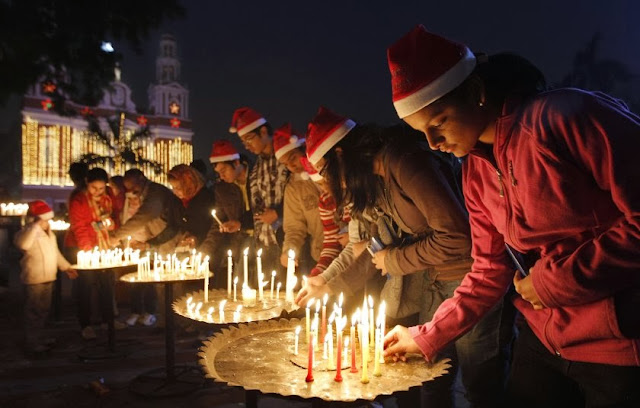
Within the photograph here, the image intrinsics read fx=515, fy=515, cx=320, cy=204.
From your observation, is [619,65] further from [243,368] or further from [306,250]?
[243,368]

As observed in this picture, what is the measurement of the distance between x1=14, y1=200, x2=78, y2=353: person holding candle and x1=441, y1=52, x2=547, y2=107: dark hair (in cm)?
693

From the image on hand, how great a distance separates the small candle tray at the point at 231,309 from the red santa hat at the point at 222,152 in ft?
11.8

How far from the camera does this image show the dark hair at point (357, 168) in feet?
11.1

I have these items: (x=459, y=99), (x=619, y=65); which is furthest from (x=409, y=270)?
(x=619, y=65)

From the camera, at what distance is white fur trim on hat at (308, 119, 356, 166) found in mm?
3537

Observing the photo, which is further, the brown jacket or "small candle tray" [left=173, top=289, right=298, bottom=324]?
"small candle tray" [left=173, top=289, right=298, bottom=324]

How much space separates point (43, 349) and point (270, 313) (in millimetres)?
4956

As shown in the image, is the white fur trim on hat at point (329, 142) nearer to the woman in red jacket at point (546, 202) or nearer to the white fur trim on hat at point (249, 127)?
the woman in red jacket at point (546, 202)

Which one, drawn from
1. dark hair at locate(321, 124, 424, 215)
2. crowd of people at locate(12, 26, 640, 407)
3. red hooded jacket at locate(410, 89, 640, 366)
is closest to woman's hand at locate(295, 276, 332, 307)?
crowd of people at locate(12, 26, 640, 407)

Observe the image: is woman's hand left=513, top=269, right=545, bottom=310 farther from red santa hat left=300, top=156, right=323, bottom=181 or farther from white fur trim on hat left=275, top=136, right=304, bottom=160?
white fur trim on hat left=275, top=136, right=304, bottom=160

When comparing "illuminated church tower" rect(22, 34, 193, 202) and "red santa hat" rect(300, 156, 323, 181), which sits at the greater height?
"illuminated church tower" rect(22, 34, 193, 202)

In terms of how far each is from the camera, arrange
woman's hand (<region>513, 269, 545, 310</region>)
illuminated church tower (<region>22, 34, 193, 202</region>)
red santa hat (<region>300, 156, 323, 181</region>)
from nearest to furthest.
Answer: woman's hand (<region>513, 269, 545, 310</region>), red santa hat (<region>300, 156, 323, 181</region>), illuminated church tower (<region>22, 34, 193, 202</region>)

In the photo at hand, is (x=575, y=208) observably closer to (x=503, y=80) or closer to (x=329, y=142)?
(x=503, y=80)

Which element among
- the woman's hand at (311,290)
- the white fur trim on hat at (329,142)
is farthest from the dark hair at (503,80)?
the woman's hand at (311,290)
